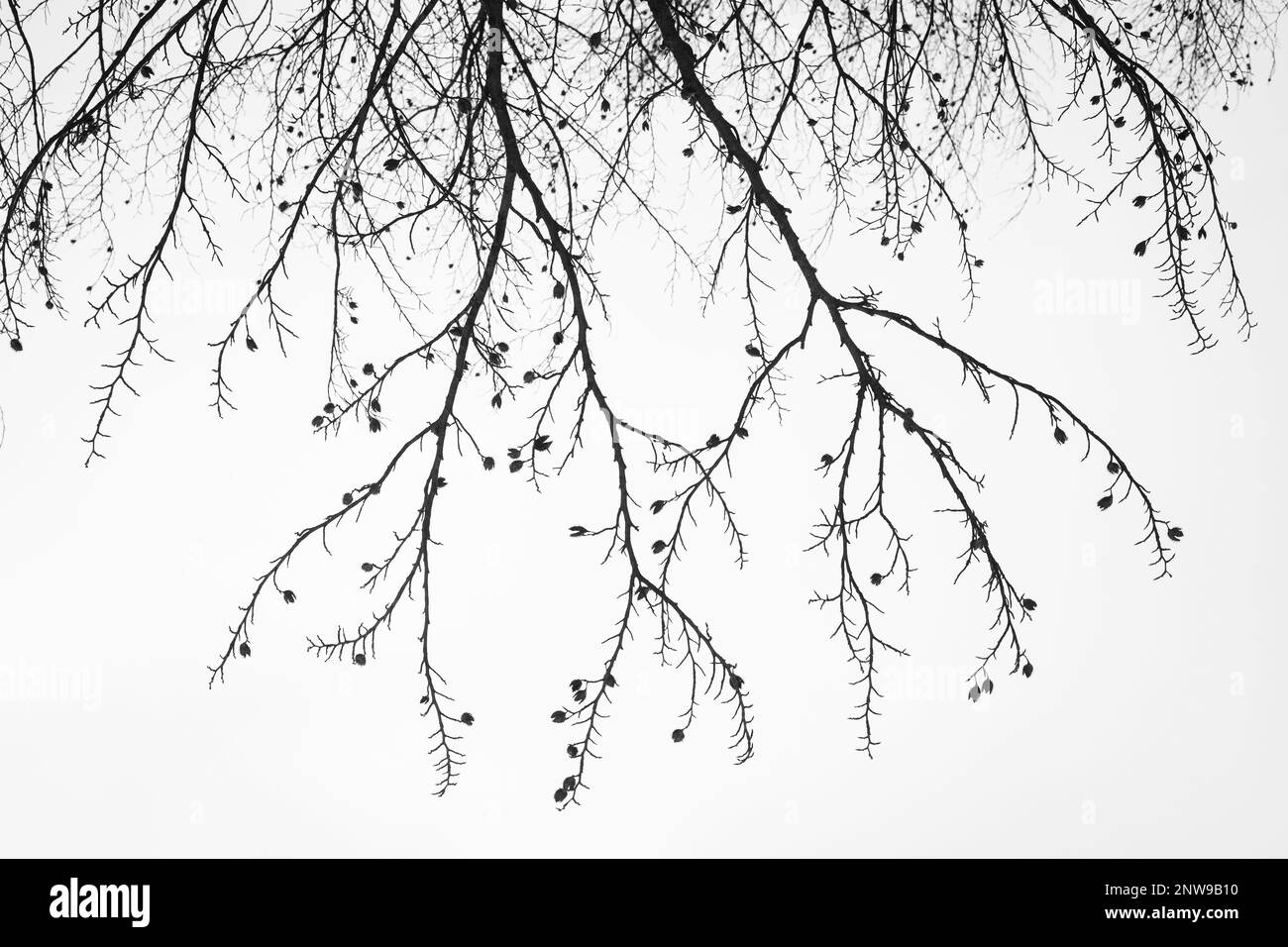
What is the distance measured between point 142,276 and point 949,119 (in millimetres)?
2192

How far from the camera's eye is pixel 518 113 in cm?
250

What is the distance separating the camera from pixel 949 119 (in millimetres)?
2785

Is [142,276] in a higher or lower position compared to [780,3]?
lower

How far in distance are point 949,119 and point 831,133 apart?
35 cm

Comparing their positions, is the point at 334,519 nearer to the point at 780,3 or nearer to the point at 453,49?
the point at 453,49
